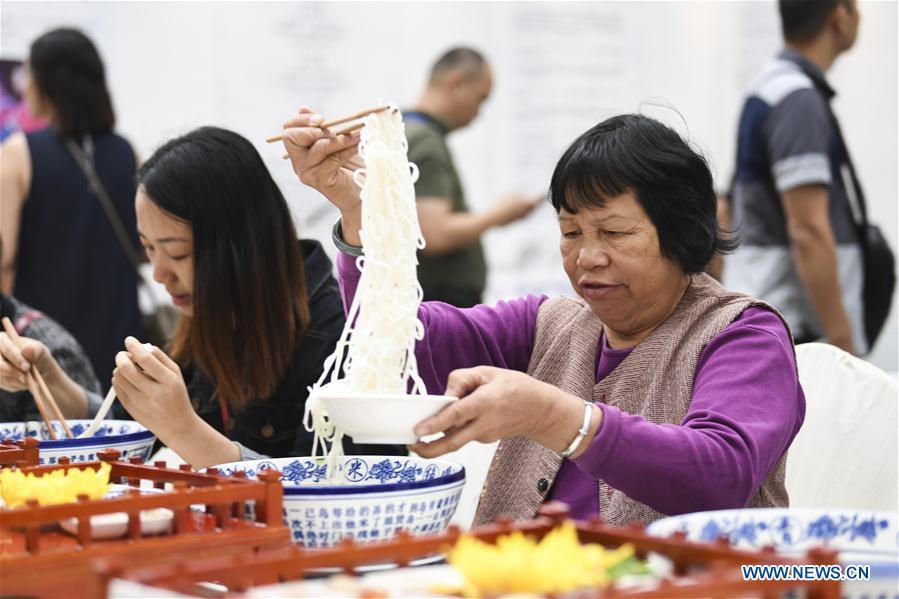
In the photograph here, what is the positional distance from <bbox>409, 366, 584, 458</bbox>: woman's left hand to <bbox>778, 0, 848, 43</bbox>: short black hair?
233 centimetres

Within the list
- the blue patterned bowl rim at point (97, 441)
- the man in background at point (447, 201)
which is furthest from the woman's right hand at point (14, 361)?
the man in background at point (447, 201)

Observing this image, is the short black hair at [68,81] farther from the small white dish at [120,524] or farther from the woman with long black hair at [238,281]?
the small white dish at [120,524]

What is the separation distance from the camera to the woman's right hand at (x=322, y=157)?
166 centimetres

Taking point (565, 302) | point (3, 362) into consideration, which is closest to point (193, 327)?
point (3, 362)

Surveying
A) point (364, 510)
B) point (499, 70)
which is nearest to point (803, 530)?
point (364, 510)

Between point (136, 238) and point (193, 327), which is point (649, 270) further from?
point (136, 238)

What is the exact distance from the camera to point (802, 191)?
3.07 metres

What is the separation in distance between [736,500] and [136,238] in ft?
8.30

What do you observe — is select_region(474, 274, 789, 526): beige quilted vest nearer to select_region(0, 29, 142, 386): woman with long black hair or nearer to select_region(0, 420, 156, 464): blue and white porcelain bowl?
select_region(0, 420, 156, 464): blue and white porcelain bowl

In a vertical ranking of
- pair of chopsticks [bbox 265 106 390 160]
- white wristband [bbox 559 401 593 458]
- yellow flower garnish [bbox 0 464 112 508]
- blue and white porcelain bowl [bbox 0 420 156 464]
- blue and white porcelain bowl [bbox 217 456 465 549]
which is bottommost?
blue and white porcelain bowl [bbox 0 420 156 464]

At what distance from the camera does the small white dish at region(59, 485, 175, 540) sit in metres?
1.03

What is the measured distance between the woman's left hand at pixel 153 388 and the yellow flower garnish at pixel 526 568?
0.81 m

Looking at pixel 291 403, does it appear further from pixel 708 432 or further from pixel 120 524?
pixel 120 524

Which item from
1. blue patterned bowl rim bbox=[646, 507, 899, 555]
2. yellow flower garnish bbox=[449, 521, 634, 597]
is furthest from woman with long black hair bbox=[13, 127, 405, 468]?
yellow flower garnish bbox=[449, 521, 634, 597]
